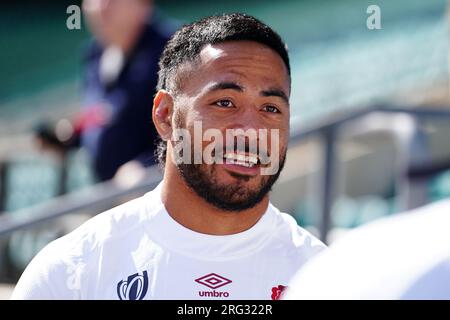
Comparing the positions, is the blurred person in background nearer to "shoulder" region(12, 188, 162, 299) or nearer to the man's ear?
the man's ear

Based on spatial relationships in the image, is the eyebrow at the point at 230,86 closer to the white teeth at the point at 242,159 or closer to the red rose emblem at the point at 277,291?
the white teeth at the point at 242,159

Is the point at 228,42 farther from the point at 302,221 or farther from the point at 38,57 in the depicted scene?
the point at 38,57

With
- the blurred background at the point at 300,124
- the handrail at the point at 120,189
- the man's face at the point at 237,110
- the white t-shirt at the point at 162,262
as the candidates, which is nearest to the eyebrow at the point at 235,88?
the man's face at the point at 237,110

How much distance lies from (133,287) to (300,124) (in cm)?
245

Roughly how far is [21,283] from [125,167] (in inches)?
82.0

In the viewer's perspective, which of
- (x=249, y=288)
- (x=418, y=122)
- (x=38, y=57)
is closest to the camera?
(x=249, y=288)

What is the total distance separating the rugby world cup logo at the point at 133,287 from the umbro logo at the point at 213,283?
12cm

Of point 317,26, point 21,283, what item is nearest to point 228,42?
point 21,283

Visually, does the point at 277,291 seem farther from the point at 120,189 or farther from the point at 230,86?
the point at 120,189

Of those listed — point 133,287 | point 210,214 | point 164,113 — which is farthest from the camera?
point 164,113

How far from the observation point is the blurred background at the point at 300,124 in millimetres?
4023

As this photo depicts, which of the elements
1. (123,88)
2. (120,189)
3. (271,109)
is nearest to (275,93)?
(271,109)

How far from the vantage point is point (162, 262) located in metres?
2.04

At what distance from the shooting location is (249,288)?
2018 mm
